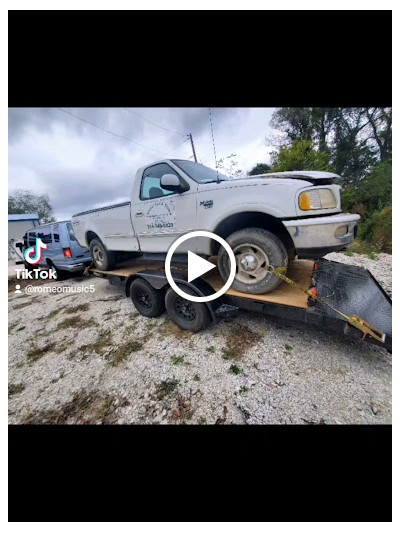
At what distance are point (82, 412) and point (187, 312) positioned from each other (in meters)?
1.51

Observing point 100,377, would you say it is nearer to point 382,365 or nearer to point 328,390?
point 328,390

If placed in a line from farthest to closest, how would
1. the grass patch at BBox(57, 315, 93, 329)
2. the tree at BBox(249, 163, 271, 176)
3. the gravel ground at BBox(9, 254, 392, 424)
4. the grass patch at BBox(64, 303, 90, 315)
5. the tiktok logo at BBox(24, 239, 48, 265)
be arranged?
1. the tree at BBox(249, 163, 271, 176)
2. the tiktok logo at BBox(24, 239, 48, 265)
3. the grass patch at BBox(64, 303, 90, 315)
4. the grass patch at BBox(57, 315, 93, 329)
5. the gravel ground at BBox(9, 254, 392, 424)

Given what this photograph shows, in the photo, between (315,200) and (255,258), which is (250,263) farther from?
(315,200)

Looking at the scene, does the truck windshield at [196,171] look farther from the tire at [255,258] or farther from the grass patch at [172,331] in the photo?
the grass patch at [172,331]

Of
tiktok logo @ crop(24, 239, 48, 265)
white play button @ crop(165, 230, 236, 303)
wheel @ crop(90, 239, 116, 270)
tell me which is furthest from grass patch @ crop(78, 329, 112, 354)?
tiktok logo @ crop(24, 239, 48, 265)

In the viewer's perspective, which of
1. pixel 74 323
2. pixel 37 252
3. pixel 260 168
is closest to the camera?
pixel 74 323

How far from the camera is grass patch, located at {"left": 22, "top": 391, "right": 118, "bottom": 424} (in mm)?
1749

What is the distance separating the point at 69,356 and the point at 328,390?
3.09 meters

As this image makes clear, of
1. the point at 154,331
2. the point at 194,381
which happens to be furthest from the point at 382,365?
the point at 154,331

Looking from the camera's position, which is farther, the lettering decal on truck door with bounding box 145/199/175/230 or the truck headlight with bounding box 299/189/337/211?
the lettering decal on truck door with bounding box 145/199/175/230

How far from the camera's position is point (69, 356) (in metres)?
2.57

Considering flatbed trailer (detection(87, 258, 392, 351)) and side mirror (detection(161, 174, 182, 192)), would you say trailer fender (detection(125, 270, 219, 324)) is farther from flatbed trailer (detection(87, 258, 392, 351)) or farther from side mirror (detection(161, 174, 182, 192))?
side mirror (detection(161, 174, 182, 192))

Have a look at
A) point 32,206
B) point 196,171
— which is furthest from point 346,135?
Answer: point 32,206

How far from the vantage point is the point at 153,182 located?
9.59 feet
